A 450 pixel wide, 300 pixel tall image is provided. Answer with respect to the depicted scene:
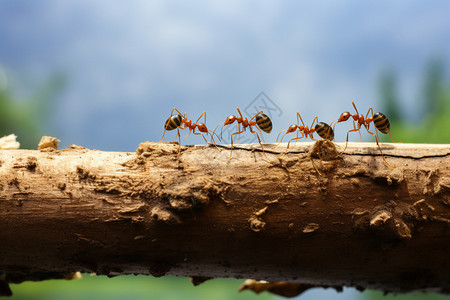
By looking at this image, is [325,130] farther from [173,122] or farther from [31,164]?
[31,164]

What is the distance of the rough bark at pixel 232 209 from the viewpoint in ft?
4.69

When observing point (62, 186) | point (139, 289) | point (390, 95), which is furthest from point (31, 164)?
point (390, 95)

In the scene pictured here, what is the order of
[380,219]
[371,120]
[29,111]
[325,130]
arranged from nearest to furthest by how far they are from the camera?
[380,219] < [325,130] < [371,120] < [29,111]

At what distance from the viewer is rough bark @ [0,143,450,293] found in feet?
4.69

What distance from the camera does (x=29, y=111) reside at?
11.7 ft

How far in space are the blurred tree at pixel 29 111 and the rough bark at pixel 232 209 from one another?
2097 millimetres

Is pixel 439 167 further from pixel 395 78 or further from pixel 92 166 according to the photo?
pixel 395 78

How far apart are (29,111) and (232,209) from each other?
293cm

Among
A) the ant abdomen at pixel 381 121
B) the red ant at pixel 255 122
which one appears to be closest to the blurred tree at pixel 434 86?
the ant abdomen at pixel 381 121

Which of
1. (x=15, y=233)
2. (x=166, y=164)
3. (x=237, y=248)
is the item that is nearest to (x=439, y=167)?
(x=237, y=248)

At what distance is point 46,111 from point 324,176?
309 centimetres

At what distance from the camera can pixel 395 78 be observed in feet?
12.4

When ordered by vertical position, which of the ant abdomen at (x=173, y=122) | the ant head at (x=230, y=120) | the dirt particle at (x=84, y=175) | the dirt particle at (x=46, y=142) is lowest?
the dirt particle at (x=84, y=175)

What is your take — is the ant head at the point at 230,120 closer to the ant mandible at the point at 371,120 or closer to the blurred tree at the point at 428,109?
the ant mandible at the point at 371,120
